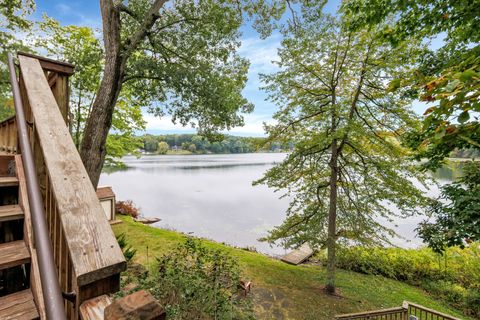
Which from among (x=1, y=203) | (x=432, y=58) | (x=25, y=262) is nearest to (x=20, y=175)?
(x=1, y=203)

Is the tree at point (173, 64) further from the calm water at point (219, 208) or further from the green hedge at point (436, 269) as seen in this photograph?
the green hedge at point (436, 269)

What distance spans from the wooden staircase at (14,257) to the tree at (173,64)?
130 inches

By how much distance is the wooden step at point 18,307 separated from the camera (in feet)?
3.79

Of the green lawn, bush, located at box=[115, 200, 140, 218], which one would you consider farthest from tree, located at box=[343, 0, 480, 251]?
bush, located at box=[115, 200, 140, 218]

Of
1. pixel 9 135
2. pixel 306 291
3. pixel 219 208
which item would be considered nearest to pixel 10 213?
pixel 9 135

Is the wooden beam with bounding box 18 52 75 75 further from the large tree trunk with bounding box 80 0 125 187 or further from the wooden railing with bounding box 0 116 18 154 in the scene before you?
the large tree trunk with bounding box 80 0 125 187

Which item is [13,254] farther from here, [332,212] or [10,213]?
[332,212]

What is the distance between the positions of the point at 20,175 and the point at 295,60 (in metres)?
7.62

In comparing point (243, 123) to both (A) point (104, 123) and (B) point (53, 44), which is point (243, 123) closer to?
(A) point (104, 123)

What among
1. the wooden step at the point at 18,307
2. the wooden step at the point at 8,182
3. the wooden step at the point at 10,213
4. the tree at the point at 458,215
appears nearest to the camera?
the wooden step at the point at 18,307

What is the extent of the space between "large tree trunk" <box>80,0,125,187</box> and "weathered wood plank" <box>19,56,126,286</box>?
3.70m

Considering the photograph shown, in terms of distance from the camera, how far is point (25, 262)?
133 centimetres

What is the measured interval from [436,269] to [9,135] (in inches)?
616

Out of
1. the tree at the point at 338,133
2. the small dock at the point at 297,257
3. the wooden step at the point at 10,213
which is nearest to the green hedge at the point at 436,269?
the small dock at the point at 297,257
